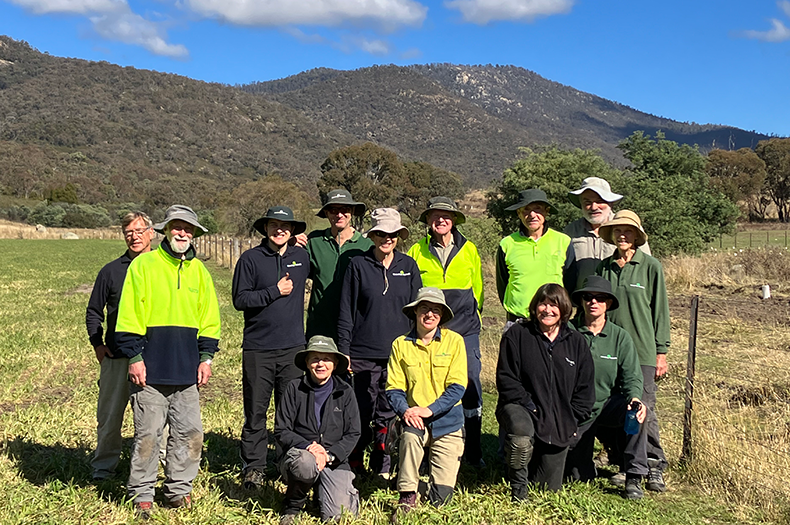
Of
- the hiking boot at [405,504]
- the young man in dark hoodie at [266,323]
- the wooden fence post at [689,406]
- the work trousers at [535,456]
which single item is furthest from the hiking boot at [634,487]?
the young man in dark hoodie at [266,323]

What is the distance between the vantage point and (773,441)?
230 inches

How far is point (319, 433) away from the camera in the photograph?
15.7ft

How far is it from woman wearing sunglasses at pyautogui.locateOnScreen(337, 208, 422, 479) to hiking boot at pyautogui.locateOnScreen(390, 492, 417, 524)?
729 mm

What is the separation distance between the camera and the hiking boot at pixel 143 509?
458 cm

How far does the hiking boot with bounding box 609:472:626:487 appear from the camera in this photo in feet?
17.7

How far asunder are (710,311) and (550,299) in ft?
37.7

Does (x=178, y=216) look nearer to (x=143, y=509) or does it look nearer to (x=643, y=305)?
(x=143, y=509)

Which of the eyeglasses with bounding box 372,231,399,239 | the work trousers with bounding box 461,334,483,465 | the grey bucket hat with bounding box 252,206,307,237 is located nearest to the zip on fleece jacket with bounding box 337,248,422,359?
the eyeglasses with bounding box 372,231,399,239

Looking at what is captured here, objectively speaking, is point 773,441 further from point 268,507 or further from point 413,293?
point 268,507

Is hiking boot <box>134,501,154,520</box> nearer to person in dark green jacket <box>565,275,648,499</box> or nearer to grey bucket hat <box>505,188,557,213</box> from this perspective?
person in dark green jacket <box>565,275,648,499</box>

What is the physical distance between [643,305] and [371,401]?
222cm

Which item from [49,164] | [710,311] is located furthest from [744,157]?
[49,164]

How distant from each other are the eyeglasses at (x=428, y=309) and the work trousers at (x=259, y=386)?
1.15 metres

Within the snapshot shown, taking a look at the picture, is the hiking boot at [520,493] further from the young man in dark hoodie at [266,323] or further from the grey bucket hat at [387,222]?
the grey bucket hat at [387,222]
